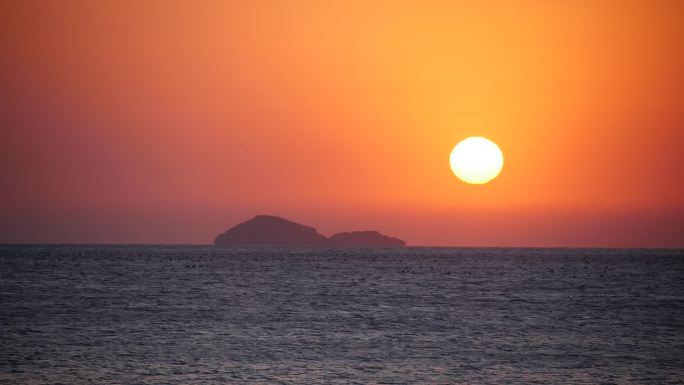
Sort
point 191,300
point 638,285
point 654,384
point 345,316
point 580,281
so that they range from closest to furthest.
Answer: point 654,384 → point 345,316 → point 191,300 → point 638,285 → point 580,281

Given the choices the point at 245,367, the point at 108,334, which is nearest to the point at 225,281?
the point at 108,334

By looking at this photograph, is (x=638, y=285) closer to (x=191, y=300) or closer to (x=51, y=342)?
(x=191, y=300)

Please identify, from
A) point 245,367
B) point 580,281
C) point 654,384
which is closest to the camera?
point 654,384

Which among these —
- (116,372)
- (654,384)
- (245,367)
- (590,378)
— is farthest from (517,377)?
(116,372)

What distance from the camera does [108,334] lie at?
6038 cm

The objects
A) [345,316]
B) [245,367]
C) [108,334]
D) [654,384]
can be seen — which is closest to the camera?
[654,384]

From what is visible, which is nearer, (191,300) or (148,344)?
(148,344)

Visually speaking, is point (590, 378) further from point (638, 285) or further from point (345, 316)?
point (638, 285)

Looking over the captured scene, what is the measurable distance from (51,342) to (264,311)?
26.9 m

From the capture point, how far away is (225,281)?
5182 inches

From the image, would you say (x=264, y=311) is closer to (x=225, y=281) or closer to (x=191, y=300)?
(x=191, y=300)

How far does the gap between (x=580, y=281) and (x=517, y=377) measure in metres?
101

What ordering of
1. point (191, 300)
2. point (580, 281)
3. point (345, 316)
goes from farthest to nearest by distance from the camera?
point (580, 281), point (191, 300), point (345, 316)

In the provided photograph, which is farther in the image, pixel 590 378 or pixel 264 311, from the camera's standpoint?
pixel 264 311
